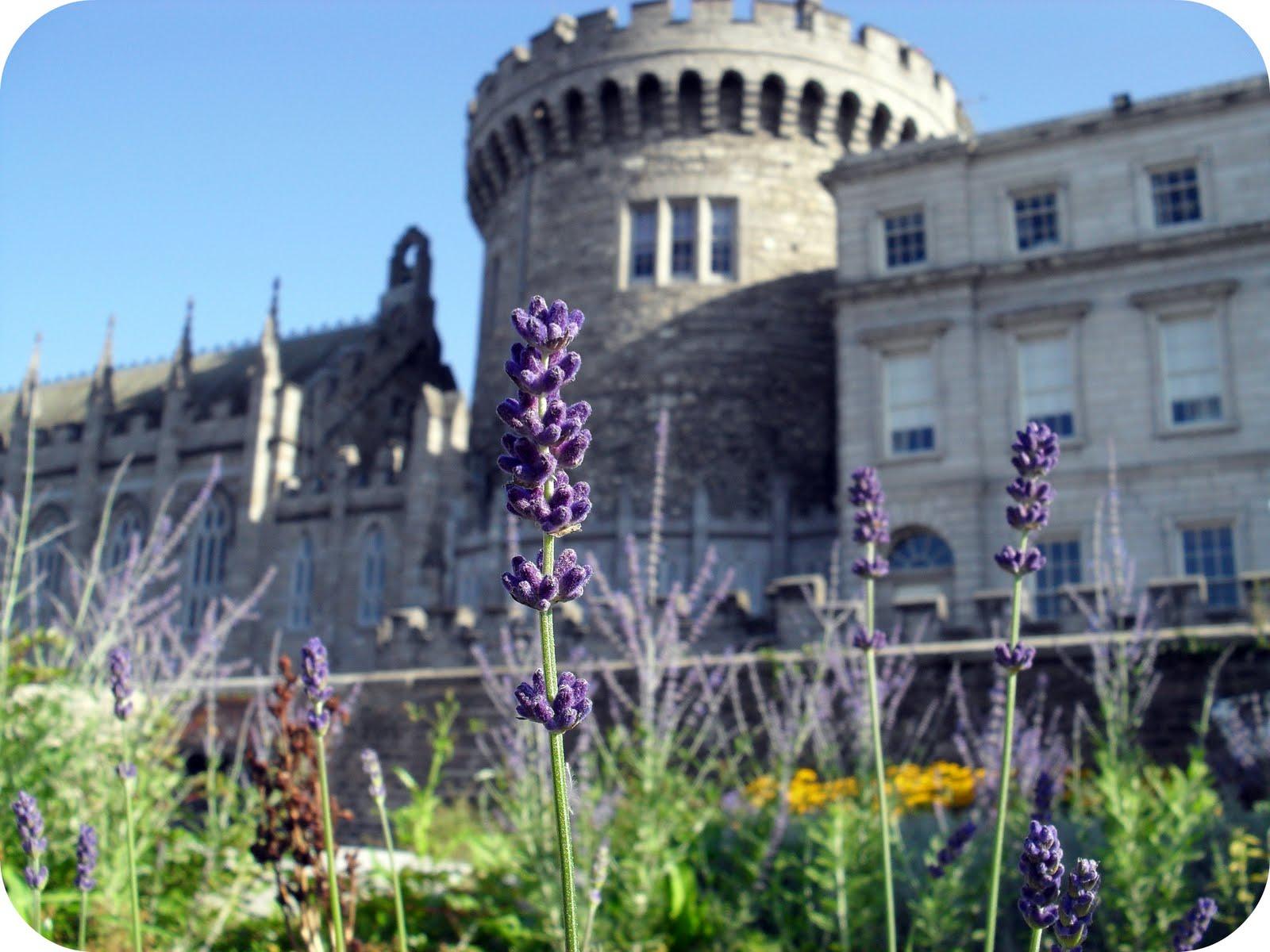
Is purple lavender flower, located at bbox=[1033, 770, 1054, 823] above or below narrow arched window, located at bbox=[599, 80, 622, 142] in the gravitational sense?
below

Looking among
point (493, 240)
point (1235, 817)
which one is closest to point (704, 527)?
point (493, 240)

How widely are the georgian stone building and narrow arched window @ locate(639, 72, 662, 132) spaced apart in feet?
0.27

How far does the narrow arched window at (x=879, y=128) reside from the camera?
2727cm

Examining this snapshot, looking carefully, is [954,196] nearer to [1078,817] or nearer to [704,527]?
[704,527]

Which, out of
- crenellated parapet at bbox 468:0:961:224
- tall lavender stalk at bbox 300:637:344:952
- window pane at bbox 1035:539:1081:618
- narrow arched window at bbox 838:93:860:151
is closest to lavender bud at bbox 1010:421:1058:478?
tall lavender stalk at bbox 300:637:344:952

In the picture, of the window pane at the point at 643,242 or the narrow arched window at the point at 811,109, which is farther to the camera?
the narrow arched window at the point at 811,109

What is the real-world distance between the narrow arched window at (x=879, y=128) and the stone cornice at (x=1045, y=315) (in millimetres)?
7091

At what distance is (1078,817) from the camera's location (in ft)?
24.4

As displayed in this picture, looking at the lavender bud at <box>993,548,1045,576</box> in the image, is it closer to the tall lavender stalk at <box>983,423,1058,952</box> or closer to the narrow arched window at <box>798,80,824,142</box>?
the tall lavender stalk at <box>983,423,1058,952</box>

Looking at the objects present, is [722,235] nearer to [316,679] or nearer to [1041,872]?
[316,679]

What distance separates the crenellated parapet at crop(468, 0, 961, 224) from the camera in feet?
86.4

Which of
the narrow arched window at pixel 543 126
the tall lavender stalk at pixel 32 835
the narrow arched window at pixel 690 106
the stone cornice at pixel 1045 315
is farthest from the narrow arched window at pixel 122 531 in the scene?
the tall lavender stalk at pixel 32 835

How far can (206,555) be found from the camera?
30.1 m

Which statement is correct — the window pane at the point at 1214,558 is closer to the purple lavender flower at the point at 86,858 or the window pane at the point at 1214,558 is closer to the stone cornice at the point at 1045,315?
the stone cornice at the point at 1045,315
